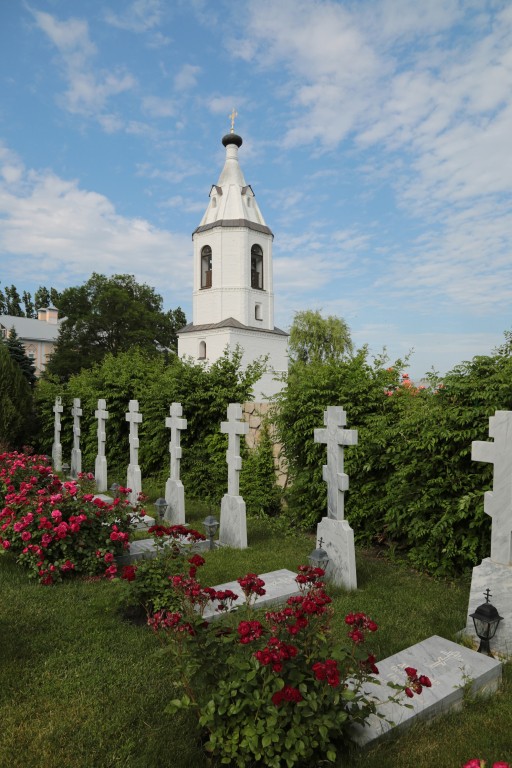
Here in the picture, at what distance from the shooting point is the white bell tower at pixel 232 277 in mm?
30734

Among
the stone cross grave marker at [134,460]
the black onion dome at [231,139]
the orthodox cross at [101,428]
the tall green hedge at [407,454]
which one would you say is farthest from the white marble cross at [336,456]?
the black onion dome at [231,139]

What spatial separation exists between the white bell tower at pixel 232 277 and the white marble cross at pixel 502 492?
2568 centimetres

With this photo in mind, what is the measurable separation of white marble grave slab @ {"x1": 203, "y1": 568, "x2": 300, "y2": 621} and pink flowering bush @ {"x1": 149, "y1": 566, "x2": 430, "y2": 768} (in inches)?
63.7

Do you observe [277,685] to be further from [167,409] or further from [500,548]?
[167,409]

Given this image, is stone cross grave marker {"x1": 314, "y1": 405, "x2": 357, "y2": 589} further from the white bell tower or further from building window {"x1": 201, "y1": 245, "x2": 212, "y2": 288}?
building window {"x1": 201, "y1": 245, "x2": 212, "y2": 288}

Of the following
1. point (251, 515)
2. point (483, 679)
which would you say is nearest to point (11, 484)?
point (251, 515)

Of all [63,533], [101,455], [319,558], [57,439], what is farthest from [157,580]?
[57,439]

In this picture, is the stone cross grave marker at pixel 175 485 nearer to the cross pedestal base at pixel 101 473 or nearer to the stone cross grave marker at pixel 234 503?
the stone cross grave marker at pixel 234 503

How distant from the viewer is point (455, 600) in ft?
16.1

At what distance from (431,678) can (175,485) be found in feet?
16.9

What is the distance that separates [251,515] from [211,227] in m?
24.6

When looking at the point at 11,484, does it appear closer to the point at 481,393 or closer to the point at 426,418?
the point at 426,418

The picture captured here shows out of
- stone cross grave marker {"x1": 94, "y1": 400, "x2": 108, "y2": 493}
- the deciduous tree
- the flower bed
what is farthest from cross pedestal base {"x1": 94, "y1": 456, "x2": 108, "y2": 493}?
the deciduous tree

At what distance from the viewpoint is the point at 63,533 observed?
5.27 m
